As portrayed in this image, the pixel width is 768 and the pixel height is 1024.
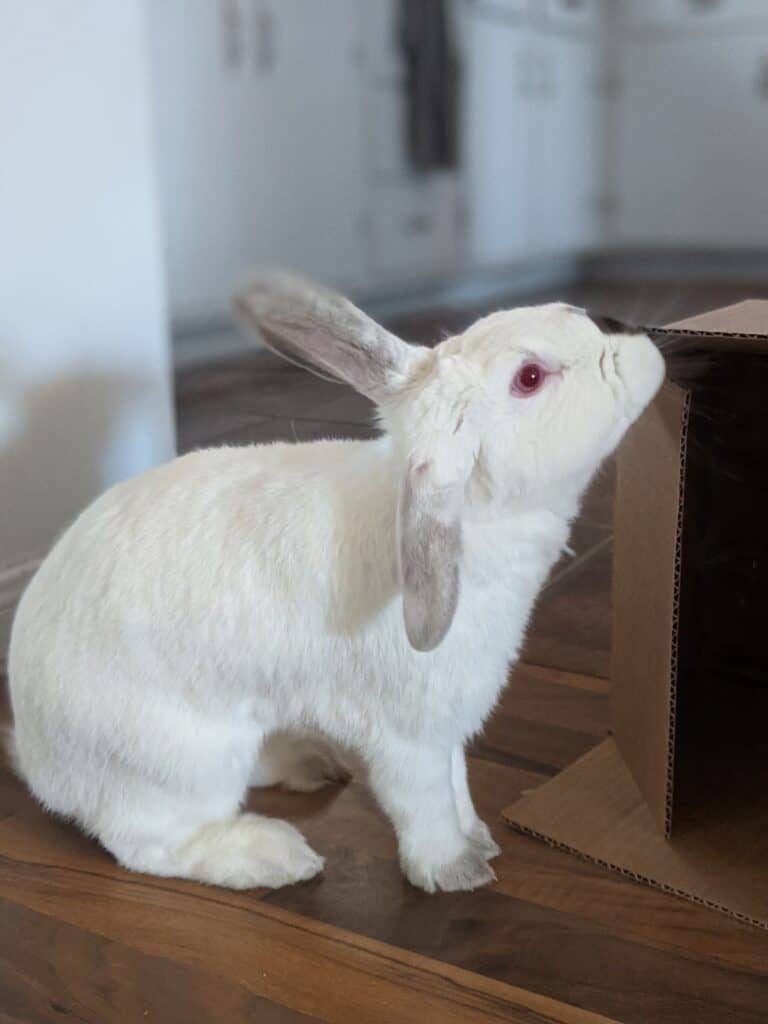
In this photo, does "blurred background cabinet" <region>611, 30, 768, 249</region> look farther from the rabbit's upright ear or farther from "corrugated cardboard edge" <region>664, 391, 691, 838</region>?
the rabbit's upright ear

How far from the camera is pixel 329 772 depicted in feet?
3.86

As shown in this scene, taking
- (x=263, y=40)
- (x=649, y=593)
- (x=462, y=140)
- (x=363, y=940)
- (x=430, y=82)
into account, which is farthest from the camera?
(x=462, y=140)

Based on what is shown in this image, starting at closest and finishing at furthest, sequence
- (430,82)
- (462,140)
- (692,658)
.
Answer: (692,658)
(430,82)
(462,140)

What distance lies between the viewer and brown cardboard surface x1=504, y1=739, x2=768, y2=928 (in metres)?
0.97

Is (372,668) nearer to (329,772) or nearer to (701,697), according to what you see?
(329,772)

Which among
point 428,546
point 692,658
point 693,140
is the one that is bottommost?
point 692,658

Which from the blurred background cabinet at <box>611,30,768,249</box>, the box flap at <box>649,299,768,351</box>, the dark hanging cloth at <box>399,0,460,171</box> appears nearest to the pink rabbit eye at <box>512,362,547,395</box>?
the box flap at <box>649,299,768,351</box>

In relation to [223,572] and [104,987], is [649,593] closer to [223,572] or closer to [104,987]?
[223,572]

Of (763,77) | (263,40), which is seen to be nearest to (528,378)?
(263,40)

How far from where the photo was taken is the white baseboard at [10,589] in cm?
143

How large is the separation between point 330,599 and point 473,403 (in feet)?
0.66

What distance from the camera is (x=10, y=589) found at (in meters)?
1.44

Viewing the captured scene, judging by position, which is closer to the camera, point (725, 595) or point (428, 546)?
point (428, 546)

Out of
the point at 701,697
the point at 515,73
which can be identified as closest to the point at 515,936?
the point at 701,697
